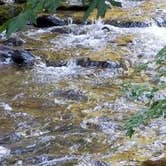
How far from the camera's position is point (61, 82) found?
9.20 meters

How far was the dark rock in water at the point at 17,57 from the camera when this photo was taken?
424 inches

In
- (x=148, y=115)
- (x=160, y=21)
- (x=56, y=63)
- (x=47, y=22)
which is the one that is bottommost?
(x=56, y=63)

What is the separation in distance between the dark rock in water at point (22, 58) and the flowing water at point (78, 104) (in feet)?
0.75

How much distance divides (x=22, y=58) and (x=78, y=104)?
3534 millimetres

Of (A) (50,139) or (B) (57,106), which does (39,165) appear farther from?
(B) (57,106)

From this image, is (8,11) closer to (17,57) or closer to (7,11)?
(7,11)

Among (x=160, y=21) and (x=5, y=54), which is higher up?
(x=160, y=21)

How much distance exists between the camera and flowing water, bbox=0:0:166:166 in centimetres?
589

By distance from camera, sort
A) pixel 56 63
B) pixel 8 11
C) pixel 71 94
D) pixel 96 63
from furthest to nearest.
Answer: pixel 8 11 < pixel 56 63 < pixel 96 63 < pixel 71 94

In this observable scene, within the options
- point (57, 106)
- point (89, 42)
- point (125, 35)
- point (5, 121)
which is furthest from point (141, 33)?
point (5, 121)

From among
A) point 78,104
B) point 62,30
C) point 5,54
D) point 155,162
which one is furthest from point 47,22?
point 155,162

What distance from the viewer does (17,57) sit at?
1101cm

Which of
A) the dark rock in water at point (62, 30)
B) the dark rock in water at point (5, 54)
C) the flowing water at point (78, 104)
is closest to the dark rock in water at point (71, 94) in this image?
the flowing water at point (78, 104)

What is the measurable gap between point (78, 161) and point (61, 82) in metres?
3.71
